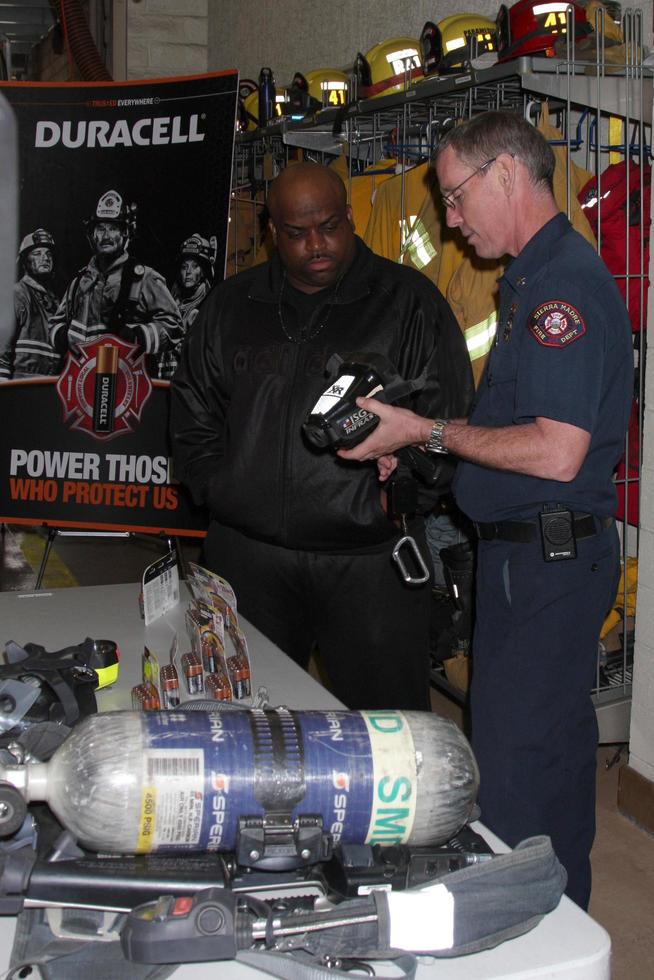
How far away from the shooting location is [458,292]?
10.7 feet

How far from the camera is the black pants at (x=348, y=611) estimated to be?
231 cm

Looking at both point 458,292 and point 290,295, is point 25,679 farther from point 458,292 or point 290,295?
point 458,292

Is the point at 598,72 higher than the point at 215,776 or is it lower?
higher

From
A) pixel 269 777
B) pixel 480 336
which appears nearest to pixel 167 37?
pixel 480 336

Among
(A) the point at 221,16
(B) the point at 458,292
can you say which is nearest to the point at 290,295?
(B) the point at 458,292

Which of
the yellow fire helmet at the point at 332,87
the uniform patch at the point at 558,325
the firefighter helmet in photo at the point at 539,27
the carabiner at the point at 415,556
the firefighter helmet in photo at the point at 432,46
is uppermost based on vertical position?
the yellow fire helmet at the point at 332,87

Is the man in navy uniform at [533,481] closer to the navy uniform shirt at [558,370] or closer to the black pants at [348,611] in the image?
the navy uniform shirt at [558,370]

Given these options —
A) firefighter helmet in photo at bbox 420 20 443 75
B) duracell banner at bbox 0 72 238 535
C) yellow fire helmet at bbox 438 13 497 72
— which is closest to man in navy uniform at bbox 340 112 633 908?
yellow fire helmet at bbox 438 13 497 72

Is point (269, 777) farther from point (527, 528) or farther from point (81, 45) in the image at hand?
point (81, 45)

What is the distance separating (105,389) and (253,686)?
7.08ft

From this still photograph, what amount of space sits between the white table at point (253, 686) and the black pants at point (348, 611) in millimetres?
297

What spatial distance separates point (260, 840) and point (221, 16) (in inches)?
304

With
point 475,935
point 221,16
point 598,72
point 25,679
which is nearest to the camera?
point 475,935

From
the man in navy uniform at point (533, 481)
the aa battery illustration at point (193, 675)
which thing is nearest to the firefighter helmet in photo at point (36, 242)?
the man in navy uniform at point (533, 481)
